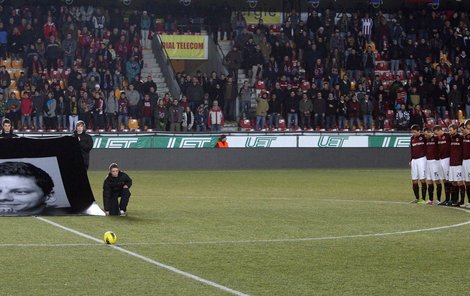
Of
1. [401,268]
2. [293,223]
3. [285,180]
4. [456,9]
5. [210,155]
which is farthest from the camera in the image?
[456,9]

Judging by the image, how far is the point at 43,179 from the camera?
19.8m

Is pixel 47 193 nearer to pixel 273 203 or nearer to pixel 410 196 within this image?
pixel 273 203

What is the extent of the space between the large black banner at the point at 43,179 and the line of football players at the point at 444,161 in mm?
7655

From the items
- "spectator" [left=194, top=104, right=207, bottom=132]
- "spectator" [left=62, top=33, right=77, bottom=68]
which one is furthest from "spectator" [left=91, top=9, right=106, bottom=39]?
"spectator" [left=194, top=104, right=207, bottom=132]

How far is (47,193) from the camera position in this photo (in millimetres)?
19906

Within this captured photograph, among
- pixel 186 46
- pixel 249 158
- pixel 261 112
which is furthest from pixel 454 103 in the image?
pixel 186 46

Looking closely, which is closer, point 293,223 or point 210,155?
point 293,223

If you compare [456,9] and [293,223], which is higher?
[456,9]

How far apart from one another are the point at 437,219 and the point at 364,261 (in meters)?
6.45

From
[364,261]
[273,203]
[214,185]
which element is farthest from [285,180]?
→ [364,261]

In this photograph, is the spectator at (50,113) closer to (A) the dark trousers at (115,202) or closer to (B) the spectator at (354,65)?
(B) the spectator at (354,65)

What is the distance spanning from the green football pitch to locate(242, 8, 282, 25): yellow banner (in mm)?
23583

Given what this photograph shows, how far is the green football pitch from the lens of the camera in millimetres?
11500

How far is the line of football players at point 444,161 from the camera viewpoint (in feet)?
74.5
